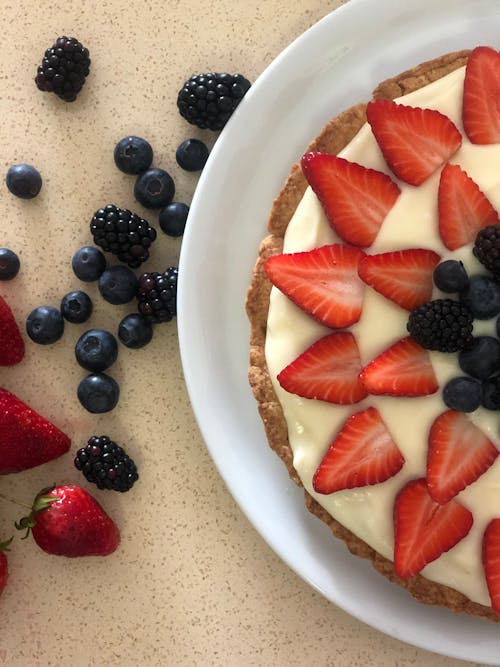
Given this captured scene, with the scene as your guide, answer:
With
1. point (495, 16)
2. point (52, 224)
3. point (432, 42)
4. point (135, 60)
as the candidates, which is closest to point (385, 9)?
point (432, 42)

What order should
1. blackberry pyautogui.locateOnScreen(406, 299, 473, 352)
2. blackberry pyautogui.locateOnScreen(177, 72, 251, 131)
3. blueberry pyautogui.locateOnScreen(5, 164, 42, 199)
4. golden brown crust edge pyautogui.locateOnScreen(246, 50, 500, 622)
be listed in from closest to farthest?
1. blackberry pyautogui.locateOnScreen(406, 299, 473, 352)
2. golden brown crust edge pyautogui.locateOnScreen(246, 50, 500, 622)
3. blackberry pyautogui.locateOnScreen(177, 72, 251, 131)
4. blueberry pyautogui.locateOnScreen(5, 164, 42, 199)

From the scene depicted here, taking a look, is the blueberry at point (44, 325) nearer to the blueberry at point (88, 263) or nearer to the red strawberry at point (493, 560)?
the blueberry at point (88, 263)

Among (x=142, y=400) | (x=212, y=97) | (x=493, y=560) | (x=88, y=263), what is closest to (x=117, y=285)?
(x=88, y=263)

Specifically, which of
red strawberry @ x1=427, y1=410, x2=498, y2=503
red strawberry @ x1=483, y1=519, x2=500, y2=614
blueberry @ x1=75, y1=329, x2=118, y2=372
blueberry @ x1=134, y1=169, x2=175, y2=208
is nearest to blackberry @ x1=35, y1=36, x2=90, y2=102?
blueberry @ x1=134, y1=169, x2=175, y2=208

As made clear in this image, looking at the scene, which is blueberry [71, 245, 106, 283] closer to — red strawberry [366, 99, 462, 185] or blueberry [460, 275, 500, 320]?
red strawberry [366, 99, 462, 185]

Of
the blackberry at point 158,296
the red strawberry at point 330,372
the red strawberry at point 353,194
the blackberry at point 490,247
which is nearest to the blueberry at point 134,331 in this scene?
the blackberry at point 158,296

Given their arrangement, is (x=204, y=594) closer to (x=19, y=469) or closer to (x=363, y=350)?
(x=19, y=469)
